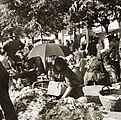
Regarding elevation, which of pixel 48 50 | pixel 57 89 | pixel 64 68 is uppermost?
pixel 48 50

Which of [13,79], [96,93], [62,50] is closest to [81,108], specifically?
[96,93]

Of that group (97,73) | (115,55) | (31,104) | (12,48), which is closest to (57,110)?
(31,104)

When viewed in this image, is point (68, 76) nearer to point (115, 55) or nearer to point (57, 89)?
point (57, 89)

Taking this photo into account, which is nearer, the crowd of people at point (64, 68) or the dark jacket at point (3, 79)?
the dark jacket at point (3, 79)

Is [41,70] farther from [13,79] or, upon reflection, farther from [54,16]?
[54,16]

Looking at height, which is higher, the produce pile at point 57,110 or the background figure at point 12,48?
the background figure at point 12,48

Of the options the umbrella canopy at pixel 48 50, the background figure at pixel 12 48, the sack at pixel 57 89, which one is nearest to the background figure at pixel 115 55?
the umbrella canopy at pixel 48 50

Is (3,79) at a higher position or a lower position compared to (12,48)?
higher

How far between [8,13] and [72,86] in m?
11.4

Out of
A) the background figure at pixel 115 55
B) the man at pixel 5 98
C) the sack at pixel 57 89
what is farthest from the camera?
the background figure at pixel 115 55

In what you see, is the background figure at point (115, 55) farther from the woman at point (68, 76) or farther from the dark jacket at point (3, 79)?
the dark jacket at point (3, 79)

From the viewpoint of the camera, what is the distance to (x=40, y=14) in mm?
16031

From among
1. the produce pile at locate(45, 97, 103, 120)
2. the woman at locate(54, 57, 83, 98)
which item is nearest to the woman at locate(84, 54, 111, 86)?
the woman at locate(54, 57, 83, 98)

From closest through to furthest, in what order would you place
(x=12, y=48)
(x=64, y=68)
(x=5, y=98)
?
1. (x=5, y=98)
2. (x=64, y=68)
3. (x=12, y=48)
